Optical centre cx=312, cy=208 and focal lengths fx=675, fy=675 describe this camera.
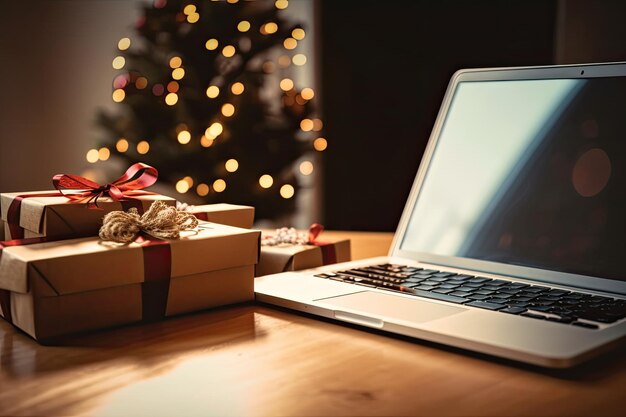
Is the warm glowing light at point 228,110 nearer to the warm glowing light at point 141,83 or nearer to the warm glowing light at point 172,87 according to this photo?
the warm glowing light at point 172,87

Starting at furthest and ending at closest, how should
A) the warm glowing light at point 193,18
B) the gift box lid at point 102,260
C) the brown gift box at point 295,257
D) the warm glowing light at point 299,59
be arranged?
the warm glowing light at point 299,59 < the warm glowing light at point 193,18 < the brown gift box at point 295,257 < the gift box lid at point 102,260

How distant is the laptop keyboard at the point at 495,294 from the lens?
2.26ft

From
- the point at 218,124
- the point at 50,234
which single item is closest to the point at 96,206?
the point at 50,234

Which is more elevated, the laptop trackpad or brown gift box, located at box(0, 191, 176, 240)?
brown gift box, located at box(0, 191, 176, 240)

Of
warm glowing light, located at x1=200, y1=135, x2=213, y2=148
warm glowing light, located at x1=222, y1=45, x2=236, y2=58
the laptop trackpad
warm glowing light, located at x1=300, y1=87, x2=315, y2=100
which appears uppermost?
warm glowing light, located at x1=222, y1=45, x2=236, y2=58

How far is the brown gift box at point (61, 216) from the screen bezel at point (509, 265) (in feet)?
1.25

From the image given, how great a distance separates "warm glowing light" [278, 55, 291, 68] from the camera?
2.39 m

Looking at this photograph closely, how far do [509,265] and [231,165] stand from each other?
1.20m

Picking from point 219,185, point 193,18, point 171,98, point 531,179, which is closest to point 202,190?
point 219,185

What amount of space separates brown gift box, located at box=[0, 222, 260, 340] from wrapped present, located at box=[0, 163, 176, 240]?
33mm

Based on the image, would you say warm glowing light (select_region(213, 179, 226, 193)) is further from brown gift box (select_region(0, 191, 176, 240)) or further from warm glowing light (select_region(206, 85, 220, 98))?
brown gift box (select_region(0, 191, 176, 240))

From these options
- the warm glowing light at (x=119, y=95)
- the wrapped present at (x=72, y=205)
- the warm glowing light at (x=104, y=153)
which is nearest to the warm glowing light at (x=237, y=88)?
the warm glowing light at (x=119, y=95)

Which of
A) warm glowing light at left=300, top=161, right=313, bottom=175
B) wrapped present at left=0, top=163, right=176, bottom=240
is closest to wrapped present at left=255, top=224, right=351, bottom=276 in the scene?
wrapped present at left=0, top=163, right=176, bottom=240

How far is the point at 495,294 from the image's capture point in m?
0.79
